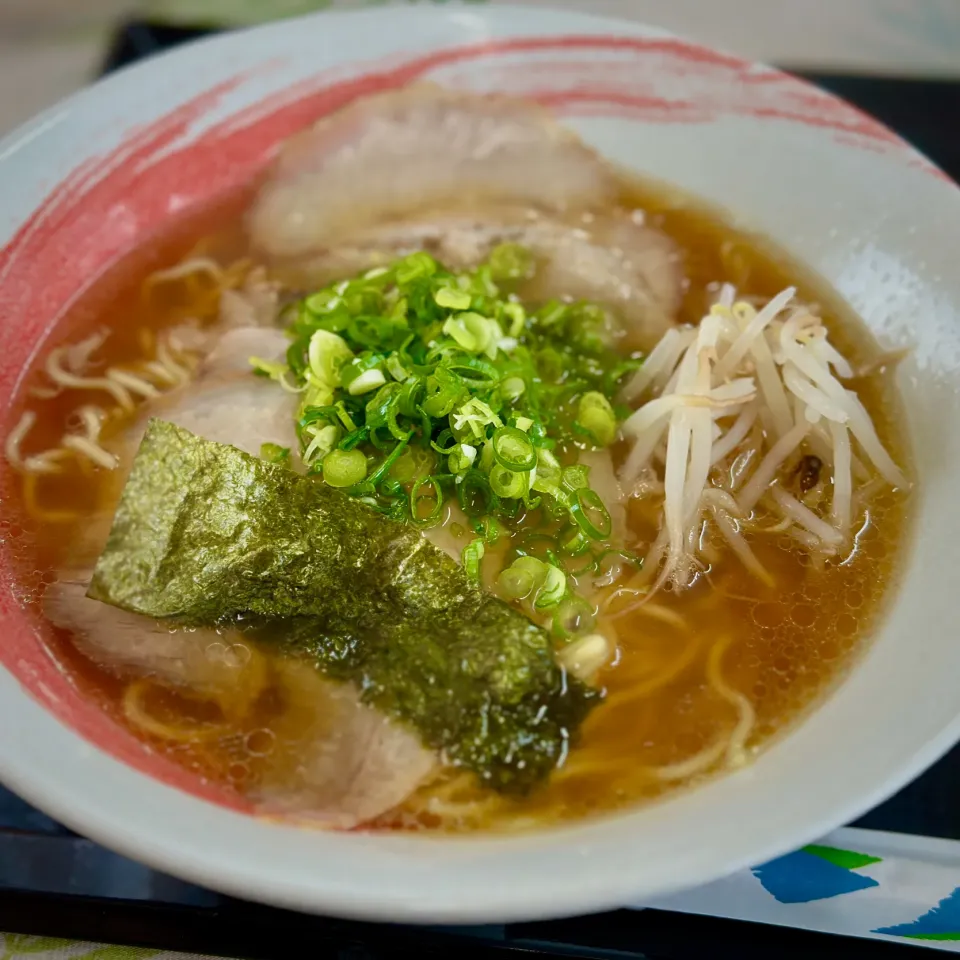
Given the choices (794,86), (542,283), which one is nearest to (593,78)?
(794,86)

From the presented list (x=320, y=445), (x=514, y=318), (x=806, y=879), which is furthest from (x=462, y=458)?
Answer: (x=806, y=879)

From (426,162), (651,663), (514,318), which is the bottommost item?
(651,663)

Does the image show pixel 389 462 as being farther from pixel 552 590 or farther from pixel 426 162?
pixel 426 162

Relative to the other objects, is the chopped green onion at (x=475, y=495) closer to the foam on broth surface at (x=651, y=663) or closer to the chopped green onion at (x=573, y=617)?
the chopped green onion at (x=573, y=617)

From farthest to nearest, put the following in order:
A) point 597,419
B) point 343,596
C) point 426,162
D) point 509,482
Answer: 1. point 426,162
2. point 597,419
3. point 509,482
4. point 343,596

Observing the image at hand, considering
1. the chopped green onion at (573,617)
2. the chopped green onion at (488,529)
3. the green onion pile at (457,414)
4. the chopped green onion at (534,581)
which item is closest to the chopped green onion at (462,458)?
the green onion pile at (457,414)

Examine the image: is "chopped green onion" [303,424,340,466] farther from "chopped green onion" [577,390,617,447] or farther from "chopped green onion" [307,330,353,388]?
"chopped green onion" [577,390,617,447]

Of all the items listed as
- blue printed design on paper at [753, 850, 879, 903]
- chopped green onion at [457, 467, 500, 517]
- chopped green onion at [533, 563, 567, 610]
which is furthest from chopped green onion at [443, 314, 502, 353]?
blue printed design on paper at [753, 850, 879, 903]
